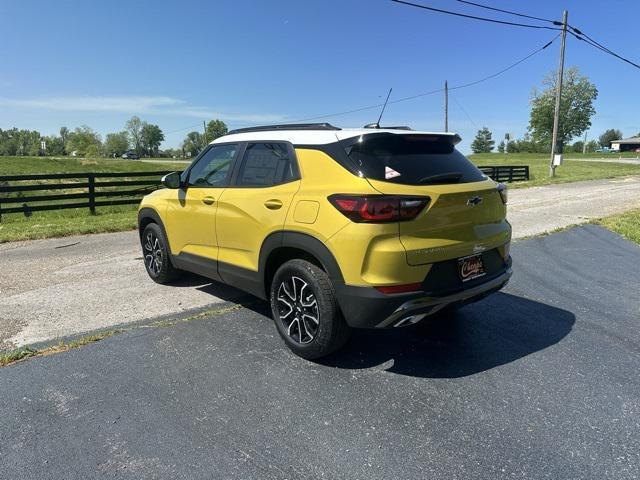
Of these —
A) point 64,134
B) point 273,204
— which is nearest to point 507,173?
point 273,204

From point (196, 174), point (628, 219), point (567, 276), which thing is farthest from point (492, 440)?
point (628, 219)

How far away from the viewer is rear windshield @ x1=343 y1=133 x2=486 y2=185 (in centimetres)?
328

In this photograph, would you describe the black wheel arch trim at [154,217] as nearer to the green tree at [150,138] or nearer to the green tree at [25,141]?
the green tree at [25,141]

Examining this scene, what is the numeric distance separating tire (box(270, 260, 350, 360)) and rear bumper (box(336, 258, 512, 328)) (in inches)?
5.3

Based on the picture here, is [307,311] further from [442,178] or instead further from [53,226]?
[53,226]

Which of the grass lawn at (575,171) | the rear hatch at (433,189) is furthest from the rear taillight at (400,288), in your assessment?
the grass lawn at (575,171)

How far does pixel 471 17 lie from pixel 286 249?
15.3m

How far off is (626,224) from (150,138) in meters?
160

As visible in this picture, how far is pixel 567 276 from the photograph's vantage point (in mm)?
6152

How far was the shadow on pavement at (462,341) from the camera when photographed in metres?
3.58

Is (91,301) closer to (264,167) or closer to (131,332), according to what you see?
(131,332)

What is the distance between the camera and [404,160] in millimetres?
3393

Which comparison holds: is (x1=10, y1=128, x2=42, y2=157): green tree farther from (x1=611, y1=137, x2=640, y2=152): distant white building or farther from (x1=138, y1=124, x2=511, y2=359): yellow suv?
(x1=611, y1=137, x2=640, y2=152): distant white building

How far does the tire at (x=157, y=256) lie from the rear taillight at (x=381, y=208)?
3015 millimetres
